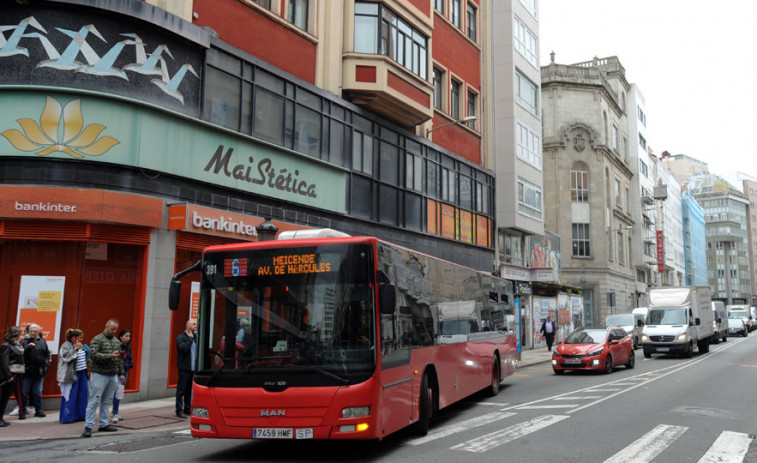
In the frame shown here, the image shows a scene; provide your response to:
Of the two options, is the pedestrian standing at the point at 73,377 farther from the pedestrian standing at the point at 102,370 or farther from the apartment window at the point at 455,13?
the apartment window at the point at 455,13

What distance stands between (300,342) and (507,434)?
12.5 ft

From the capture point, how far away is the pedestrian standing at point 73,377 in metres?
11.1

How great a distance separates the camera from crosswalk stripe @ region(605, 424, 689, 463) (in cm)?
791

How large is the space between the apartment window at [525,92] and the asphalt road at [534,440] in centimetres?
2219

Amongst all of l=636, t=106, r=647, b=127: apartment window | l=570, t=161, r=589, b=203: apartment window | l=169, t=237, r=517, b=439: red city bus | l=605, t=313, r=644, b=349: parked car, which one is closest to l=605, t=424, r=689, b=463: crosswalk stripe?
l=169, t=237, r=517, b=439: red city bus

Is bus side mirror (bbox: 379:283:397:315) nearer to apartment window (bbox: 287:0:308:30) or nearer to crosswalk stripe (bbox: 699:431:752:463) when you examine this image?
crosswalk stripe (bbox: 699:431:752:463)

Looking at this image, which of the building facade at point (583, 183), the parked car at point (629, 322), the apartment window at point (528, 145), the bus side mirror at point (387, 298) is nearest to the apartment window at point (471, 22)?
the apartment window at point (528, 145)

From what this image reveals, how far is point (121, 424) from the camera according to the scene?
1093 cm

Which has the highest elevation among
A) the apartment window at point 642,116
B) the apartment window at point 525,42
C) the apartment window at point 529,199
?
the apartment window at point 642,116

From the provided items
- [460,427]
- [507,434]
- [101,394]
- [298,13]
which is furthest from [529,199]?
[101,394]

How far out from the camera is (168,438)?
9.95 meters

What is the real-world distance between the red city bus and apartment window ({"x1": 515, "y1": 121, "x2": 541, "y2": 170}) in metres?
25.9

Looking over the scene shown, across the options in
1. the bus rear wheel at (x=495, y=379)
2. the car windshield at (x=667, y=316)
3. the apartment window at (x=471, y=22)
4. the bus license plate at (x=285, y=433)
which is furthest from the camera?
the apartment window at (x=471, y=22)

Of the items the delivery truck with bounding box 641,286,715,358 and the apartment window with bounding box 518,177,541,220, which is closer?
the delivery truck with bounding box 641,286,715,358
